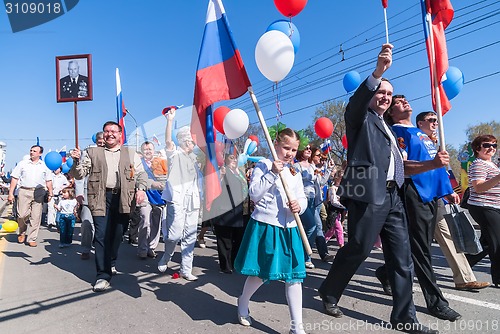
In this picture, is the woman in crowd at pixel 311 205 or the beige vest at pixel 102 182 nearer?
the beige vest at pixel 102 182

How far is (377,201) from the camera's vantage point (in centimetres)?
302

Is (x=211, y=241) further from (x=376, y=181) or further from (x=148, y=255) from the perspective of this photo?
(x=376, y=181)

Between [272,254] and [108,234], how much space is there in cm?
249

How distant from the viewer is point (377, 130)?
312cm

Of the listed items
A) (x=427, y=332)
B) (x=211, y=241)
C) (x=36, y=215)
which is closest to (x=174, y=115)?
(x=427, y=332)

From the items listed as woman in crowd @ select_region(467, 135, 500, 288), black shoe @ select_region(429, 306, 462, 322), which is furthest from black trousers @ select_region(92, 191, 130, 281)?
woman in crowd @ select_region(467, 135, 500, 288)

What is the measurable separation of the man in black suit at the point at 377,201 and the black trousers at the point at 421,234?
0.36m

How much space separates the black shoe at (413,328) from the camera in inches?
115

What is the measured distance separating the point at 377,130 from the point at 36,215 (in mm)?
6980

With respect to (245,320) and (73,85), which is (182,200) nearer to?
(245,320)

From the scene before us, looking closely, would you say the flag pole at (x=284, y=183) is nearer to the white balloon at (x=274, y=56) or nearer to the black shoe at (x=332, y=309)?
the white balloon at (x=274, y=56)

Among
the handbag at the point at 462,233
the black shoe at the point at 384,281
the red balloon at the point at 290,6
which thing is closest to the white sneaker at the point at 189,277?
the black shoe at the point at 384,281

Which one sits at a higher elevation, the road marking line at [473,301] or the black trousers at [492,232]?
the black trousers at [492,232]

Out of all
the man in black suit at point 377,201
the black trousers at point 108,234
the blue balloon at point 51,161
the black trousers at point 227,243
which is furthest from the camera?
the blue balloon at point 51,161
